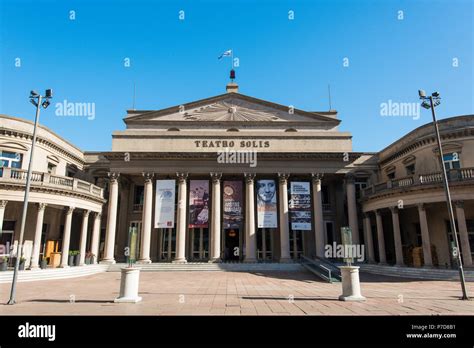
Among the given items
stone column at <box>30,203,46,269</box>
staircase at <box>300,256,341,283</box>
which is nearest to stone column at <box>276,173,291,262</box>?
staircase at <box>300,256,341,283</box>

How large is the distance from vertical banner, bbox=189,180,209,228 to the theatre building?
90mm

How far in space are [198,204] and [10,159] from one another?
48.6 feet

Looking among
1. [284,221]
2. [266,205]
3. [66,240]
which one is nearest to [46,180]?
[66,240]

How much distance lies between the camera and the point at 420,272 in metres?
20.5

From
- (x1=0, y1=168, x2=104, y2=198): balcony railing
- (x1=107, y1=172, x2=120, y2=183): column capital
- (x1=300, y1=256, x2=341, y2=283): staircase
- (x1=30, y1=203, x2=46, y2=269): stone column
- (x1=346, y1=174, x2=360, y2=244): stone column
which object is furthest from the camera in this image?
(x1=107, y1=172, x2=120, y2=183): column capital

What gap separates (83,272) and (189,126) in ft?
56.3

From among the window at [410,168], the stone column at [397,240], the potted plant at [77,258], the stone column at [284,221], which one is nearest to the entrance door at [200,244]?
the stone column at [284,221]

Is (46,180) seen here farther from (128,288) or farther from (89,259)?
(128,288)

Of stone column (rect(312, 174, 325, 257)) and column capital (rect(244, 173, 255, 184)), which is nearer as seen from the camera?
stone column (rect(312, 174, 325, 257))

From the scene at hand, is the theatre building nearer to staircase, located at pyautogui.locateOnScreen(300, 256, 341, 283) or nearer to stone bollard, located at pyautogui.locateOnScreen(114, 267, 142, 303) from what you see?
staircase, located at pyautogui.locateOnScreen(300, 256, 341, 283)

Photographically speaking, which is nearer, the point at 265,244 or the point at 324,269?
the point at 324,269

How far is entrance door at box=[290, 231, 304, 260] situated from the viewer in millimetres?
29406
